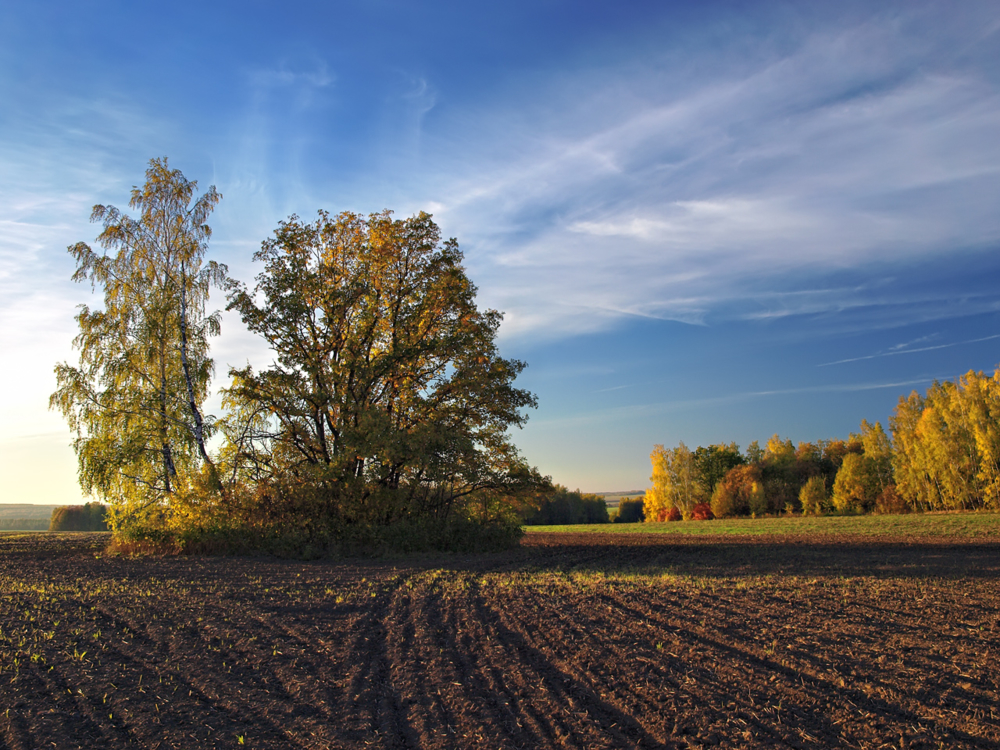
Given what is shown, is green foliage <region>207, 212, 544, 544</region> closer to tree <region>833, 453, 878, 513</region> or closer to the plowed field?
the plowed field

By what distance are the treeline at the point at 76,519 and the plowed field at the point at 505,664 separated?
189 ft

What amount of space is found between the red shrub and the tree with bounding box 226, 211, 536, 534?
55097 mm

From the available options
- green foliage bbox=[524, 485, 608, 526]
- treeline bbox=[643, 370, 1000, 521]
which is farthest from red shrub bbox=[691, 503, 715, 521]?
green foliage bbox=[524, 485, 608, 526]

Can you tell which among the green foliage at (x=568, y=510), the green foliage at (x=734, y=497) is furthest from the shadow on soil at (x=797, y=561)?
the green foliage at (x=568, y=510)

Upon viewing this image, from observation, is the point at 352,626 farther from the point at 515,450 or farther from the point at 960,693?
the point at 515,450

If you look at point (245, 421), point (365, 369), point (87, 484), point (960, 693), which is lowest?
point (960, 693)

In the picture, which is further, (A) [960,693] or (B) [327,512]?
(B) [327,512]

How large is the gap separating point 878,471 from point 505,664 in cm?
6853

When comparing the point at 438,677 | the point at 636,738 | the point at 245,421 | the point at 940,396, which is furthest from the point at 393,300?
the point at 940,396

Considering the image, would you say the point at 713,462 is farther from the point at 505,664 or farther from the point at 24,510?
the point at 24,510

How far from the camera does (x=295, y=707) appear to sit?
5.34 metres

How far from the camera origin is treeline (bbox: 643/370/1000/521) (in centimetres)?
5234

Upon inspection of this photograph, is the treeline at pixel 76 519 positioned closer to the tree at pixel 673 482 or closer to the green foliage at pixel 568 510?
the green foliage at pixel 568 510

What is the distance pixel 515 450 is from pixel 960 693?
58.4ft
